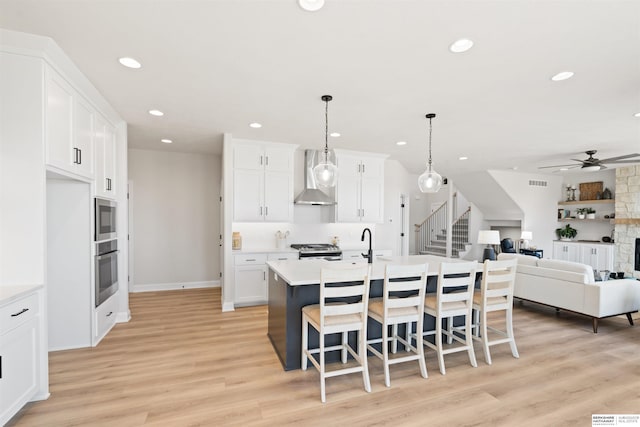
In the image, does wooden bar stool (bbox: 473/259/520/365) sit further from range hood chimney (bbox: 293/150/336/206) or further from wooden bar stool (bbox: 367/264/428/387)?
range hood chimney (bbox: 293/150/336/206)

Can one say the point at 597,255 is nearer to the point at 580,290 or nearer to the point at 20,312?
the point at 580,290

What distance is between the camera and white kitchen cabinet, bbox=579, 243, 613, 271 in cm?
752

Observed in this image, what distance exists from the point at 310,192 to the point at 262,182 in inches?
34.7

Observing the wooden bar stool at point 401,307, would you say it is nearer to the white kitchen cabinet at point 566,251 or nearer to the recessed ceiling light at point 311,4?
the recessed ceiling light at point 311,4

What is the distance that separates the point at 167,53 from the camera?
2.43 meters

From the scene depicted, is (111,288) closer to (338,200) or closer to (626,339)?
(338,200)

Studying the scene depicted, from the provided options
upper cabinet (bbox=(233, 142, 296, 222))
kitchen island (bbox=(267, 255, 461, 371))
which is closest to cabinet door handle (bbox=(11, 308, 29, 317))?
kitchen island (bbox=(267, 255, 461, 371))

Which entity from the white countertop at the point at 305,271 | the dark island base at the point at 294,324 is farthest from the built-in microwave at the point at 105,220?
the dark island base at the point at 294,324

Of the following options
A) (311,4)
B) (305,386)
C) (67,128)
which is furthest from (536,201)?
(67,128)

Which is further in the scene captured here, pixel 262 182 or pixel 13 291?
pixel 262 182

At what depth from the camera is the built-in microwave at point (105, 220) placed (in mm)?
3420

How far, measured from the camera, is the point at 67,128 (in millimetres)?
2732

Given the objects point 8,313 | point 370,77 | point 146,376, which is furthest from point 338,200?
point 8,313

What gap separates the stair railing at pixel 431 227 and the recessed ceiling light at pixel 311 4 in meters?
9.45
